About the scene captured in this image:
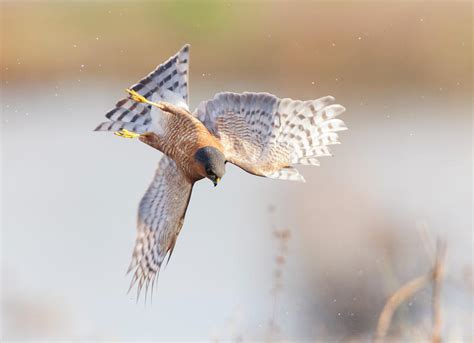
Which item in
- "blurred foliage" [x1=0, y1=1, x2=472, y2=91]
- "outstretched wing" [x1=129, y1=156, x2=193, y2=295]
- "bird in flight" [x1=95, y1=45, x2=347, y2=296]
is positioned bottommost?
"outstretched wing" [x1=129, y1=156, x2=193, y2=295]

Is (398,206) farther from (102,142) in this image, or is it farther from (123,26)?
(123,26)

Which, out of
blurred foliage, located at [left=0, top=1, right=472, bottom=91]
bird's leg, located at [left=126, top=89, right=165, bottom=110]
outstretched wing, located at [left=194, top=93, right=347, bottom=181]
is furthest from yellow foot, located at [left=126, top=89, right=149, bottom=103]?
blurred foliage, located at [left=0, top=1, right=472, bottom=91]

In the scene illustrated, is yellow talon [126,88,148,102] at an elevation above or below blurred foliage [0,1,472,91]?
below

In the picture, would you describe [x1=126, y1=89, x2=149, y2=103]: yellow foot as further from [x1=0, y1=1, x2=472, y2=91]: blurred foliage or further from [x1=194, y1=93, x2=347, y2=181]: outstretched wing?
[x1=0, y1=1, x2=472, y2=91]: blurred foliage

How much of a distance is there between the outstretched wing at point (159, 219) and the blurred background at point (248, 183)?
19.9 inches

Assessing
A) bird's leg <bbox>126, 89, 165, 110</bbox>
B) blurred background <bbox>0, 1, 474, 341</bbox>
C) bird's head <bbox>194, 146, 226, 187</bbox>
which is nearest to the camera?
bird's head <bbox>194, 146, 226, 187</bbox>

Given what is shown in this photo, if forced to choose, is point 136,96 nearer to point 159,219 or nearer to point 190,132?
point 190,132

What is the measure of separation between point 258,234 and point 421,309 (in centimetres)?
264

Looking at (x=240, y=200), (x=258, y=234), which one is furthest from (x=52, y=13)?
(x=258, y=234)

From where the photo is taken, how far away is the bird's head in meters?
4.66

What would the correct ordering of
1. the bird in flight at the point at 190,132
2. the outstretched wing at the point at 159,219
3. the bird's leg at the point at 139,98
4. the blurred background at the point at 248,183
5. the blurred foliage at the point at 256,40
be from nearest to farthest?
the bird's leg at the point at 139,98 < the bird in flight at the point at 190,132 < the outstretched wing at the point at 159,219 < the blurred background at the point at 248,183 < the blurred foliage at the point at 256,40

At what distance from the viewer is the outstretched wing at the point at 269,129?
5148mm

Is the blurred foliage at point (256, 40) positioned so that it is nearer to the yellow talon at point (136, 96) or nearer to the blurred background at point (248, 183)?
the blurred background at point (248, 183)

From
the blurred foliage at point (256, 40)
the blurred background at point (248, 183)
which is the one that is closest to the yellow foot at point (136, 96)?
the blurred background at point (248, 183)
